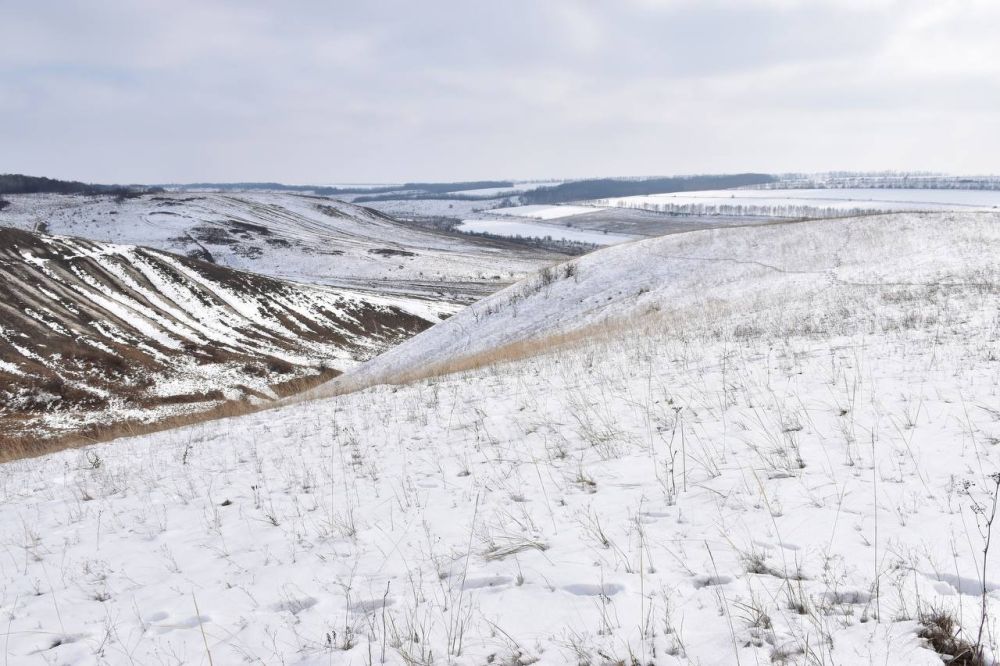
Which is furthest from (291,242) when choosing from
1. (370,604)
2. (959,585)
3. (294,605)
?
(959,585)

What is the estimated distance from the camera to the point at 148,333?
1706 inches

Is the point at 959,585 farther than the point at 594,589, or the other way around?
the point at 594,589

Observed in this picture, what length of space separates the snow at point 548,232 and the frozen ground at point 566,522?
473 ft

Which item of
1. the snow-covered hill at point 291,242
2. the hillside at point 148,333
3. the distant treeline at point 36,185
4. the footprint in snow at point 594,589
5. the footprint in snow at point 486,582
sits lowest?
the hillside at point 148,333

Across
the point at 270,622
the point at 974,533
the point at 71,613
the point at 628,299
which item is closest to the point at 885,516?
the point at 974,533

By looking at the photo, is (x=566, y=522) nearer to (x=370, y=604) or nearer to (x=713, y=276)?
(x=370, y=604)

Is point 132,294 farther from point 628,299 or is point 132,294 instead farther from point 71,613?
point 71,613

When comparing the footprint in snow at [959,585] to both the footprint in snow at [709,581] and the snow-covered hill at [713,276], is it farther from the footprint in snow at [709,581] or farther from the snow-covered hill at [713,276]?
the snow-covered hill at [713,276]

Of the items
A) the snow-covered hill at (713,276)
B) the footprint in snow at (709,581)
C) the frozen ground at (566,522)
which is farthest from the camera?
the snow-covered hill at (713,276)

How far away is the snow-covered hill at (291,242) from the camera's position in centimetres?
9362

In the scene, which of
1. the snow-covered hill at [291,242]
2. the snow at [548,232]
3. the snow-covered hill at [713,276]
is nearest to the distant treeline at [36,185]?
the snow-covered hill at [291,242]

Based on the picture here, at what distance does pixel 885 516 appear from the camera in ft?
13.2

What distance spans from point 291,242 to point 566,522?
119206 mm

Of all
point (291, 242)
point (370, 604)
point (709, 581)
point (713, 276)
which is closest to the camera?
point (709, 581)
